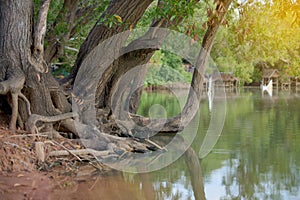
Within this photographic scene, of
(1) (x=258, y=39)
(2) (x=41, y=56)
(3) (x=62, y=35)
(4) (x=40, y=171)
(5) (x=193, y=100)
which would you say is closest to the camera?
(4) (x=40, y=171)

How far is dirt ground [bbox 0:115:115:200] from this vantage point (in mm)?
5465

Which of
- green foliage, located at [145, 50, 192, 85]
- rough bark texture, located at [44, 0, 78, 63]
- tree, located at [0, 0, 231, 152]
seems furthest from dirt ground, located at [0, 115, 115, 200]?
green foliage, located at [145, 50, 192, 85]

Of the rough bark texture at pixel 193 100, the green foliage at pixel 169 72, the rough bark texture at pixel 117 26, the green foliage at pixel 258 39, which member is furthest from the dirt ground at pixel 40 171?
the green foliage at pixel 169 72

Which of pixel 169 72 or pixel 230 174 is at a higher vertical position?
pixel 169 72

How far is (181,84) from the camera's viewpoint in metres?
37.3

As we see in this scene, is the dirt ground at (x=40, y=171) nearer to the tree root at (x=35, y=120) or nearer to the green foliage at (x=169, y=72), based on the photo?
the tree root at (x=35, y=120)

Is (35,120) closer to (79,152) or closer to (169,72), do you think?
(79,152)

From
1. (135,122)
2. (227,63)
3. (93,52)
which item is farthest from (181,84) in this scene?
(93,52)

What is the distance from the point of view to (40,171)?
20.9 feet

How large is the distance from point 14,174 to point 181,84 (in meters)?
31.7

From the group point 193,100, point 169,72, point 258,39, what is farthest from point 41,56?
point 169,72

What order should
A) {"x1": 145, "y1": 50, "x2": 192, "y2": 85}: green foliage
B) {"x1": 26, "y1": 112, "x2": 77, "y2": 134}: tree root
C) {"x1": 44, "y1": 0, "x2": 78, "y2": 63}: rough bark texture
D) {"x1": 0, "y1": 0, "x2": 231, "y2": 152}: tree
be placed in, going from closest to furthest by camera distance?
{"x1": 26, "y1": 112, "x2": 77, "y2": 134}: tree root < {"x1": 0, "y1": 0, "x2": 231, "y2": 152}: tree < {"x1": 44, "y1": 0, "x2": 78, "y2": 63}: rough bark texture < {"x1": 145, "y1": 50, "x2": 192, "y2": 85}: green foliage

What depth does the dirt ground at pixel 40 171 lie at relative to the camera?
5465 mm

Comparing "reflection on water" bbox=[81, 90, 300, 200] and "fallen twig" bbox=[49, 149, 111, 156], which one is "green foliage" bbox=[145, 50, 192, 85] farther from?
"fallen twig" bbox=[49, 149, 111, 156]
